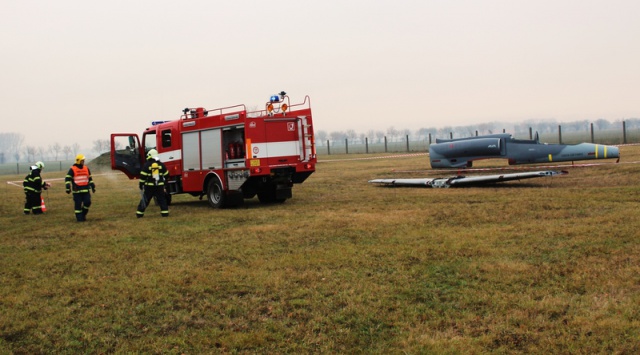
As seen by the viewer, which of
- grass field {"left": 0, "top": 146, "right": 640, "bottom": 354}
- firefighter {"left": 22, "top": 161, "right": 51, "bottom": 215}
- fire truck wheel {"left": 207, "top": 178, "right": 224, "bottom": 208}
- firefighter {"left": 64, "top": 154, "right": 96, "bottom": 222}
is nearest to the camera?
grass field {"left": 0, "top": 146, "right": 640, "bottom": 354}

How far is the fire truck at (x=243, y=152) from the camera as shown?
14.0m

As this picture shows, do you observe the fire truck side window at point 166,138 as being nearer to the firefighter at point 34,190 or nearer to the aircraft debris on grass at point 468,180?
the firefighter at point 34,190

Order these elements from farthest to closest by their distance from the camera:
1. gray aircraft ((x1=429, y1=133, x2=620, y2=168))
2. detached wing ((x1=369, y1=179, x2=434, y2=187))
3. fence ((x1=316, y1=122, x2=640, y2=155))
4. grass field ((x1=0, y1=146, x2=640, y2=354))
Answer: fence ((x1=316, y1=122, x2=640, y2=155))
gray aircraft ((x1=429, y1=133, x2=620, y2=168))
detached wing ((x1=369, y1=179, x2=434, y2=187))
grass field ((x1=0, y1=146, x2=640, y2=354))

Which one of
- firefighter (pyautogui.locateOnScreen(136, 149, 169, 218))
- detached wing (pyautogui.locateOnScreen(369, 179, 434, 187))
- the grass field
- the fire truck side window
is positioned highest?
the fire truck side window

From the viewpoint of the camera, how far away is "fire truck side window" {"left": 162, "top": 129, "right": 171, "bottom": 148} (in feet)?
54.0

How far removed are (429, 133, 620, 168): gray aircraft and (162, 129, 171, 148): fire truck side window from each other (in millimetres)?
10835

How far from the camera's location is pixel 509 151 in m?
20.1

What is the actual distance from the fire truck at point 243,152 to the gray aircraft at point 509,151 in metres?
8.63

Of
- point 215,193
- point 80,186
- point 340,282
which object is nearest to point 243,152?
point 215,193

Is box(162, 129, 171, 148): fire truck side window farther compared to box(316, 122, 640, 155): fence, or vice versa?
box(316, 122, 640, 155): fence

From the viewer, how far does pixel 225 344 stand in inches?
190

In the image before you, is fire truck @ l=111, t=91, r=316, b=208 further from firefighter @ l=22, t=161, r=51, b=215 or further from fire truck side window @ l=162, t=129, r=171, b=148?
firefighter @ l=22, t=161, r=51, b=215

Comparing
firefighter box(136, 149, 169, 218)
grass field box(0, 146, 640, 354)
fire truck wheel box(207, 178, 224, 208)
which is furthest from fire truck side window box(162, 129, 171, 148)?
grass field box(0, 146, 640, 354)

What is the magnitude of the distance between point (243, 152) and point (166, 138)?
3353 mm
